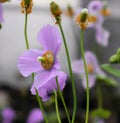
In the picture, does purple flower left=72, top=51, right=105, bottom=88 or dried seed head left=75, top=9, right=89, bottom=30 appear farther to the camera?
purple flower left=72, top=51, right=105, bottom=88

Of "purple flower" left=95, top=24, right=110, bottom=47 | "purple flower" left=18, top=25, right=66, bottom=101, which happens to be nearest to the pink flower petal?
"purple flower" left=18, top=25, right=66, bottom=101

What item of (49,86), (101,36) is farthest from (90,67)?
(49,86)

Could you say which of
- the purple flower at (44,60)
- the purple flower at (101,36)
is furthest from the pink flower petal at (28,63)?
the purple flower at (101,36)

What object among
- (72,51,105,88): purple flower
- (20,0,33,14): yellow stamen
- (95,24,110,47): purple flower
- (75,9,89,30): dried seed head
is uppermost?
(20,0,33,14): yellow stamen

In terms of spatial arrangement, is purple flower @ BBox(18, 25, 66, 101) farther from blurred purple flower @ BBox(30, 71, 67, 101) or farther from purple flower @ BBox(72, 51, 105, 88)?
purple flower @ BBox(72, 51, 105, 88)

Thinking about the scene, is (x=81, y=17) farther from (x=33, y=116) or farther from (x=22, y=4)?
(x=33, y=116)

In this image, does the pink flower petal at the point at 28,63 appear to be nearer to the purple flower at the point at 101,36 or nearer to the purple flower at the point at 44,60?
the purple flower at the point at 44,60

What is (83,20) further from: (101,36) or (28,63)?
(101,36)

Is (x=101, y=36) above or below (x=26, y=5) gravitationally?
below
